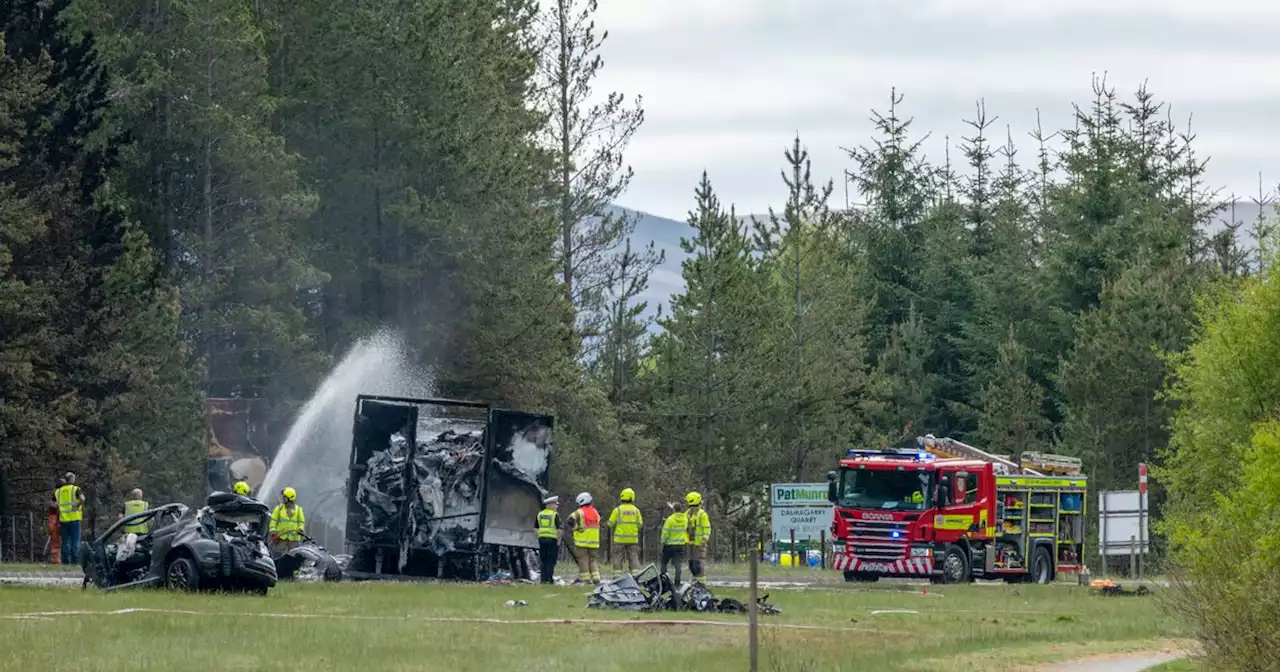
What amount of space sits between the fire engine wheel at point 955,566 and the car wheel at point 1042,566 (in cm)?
340

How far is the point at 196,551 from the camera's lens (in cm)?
2952

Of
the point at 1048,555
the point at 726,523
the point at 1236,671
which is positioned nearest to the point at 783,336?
the point at 726,523

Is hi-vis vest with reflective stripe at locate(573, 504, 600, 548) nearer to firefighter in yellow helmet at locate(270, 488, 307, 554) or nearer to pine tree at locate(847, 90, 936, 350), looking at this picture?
firefighter in yellow helmet at locate(270, 488, 307, 554)

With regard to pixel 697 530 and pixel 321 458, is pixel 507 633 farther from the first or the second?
pixel 321 458

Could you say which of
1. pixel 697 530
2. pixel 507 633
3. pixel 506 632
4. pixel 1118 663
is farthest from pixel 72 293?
pixel 1118 663

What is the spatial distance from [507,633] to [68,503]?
1911cm

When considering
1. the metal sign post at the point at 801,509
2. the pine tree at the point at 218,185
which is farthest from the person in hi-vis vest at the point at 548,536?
the pine tree at the point at 218,185

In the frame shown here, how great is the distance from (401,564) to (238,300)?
26.0 metres

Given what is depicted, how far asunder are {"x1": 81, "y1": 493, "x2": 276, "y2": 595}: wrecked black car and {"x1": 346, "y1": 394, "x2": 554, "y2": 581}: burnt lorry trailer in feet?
19.0

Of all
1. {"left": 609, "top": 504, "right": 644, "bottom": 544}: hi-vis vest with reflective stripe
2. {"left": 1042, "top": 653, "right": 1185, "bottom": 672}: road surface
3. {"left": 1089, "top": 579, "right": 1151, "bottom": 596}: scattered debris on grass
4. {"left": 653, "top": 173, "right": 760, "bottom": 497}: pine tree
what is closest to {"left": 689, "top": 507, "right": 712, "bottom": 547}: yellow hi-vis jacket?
{"left": 609, "top": 504, "right": 644, "bottom": 544}: hi-vis vest with reflective stripe

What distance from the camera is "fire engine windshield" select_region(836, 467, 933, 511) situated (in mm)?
42781

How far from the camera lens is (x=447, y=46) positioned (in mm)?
64188

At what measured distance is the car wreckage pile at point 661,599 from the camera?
29.3 m

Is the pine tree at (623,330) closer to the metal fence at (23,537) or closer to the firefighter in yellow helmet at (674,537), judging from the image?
the metal fence at (23,537)
